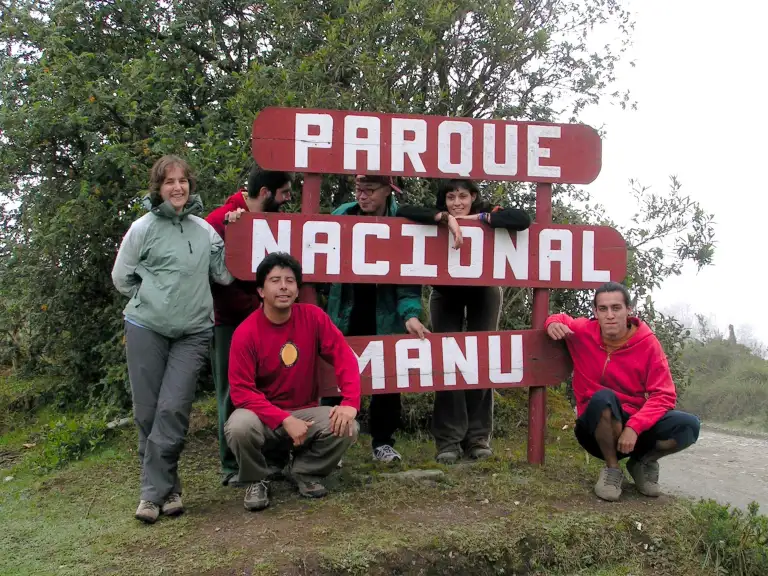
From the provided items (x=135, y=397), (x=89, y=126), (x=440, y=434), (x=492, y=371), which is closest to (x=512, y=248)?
(x=492, y=371)

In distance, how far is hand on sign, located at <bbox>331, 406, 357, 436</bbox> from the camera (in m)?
3.43

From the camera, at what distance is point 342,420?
343cm

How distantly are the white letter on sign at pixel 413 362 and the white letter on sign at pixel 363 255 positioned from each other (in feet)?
1.45

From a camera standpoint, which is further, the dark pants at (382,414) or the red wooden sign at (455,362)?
the dark pants at (382,414)

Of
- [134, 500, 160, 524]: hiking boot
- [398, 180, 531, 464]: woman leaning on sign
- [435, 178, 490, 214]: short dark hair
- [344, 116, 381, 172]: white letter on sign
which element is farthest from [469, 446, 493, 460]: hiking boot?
[134, 500, 160, 524]: hiking boot

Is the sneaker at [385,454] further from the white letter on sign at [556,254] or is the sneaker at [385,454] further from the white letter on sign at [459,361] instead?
the white letter on sign at [556,254]

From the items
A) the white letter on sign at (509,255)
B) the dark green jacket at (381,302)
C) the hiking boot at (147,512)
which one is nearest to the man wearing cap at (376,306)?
the dark green jacket at (381,302)

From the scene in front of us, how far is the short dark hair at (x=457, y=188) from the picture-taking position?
4316mm

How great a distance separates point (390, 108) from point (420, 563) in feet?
12.5

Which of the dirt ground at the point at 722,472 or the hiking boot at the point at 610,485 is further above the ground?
the hiking boot at the point at 610,485

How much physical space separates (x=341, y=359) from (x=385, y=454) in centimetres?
103

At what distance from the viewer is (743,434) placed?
24.5 ft

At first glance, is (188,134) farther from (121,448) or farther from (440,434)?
(440,434)

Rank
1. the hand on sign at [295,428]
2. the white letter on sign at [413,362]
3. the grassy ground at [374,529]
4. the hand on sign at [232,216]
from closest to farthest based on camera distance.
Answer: the grassy ground at [374,529], the hand on sign at [295,428], the hand on sign at [232,216], the white letter on sign at [413,362]
